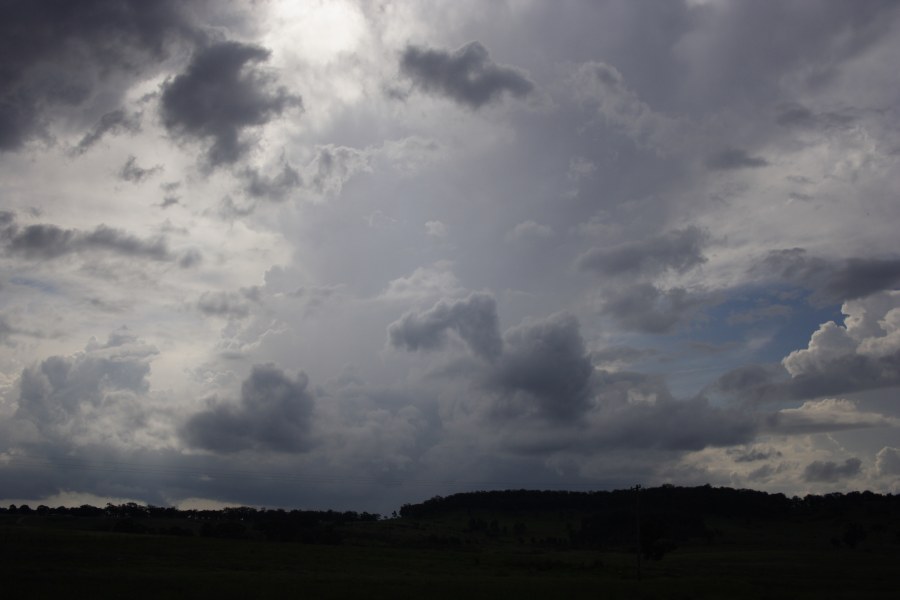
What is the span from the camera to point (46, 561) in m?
77.0

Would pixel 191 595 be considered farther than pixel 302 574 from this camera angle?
No

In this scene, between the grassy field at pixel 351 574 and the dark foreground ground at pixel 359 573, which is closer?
the grassy field at pixel 351 574

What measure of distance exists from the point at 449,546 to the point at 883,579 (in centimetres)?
10010

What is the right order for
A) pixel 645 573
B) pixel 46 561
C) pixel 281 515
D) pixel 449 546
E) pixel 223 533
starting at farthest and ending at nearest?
1. pixel 281 515
2. pixel 449 546
3. pixel 223 533
4. pixel 645 573
5. pixel 46 561

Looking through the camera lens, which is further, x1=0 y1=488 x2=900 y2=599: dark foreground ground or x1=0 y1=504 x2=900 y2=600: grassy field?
x1=0 y1=488 x2=900 y2=599: dark foreground ground

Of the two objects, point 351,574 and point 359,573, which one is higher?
point 351,574

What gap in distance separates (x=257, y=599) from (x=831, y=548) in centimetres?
16870

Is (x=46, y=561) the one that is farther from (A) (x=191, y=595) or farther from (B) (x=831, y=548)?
(B) (x=831, y=548)

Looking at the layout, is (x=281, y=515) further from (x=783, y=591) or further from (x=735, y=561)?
(x=783, y=591)

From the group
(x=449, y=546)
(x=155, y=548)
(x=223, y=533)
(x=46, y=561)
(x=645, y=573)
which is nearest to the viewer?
(x=46, y=561)

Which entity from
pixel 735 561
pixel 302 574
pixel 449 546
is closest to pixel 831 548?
pixel 735 561

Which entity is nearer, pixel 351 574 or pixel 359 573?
pixel 351 574

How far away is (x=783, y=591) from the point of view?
77312 mm

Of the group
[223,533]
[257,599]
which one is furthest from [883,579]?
[223,533]
